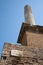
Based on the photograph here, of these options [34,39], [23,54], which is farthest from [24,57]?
[34,39]

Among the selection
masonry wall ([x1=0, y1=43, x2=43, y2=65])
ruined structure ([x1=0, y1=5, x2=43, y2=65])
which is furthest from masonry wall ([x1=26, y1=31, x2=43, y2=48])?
masonry wall ([x1=0, y1=43, x2=43, y2=65])

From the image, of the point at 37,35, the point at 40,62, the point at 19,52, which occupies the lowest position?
the point at 40,62

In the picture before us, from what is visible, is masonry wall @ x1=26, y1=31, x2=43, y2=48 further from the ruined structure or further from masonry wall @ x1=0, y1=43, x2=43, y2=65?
masonry wall @ x1=0, y1=43, x2=43, y2=65

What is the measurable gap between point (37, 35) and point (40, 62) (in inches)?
87.9

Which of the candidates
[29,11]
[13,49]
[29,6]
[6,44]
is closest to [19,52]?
[13,49]

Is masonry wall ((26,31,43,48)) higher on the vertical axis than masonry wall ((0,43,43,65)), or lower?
higher

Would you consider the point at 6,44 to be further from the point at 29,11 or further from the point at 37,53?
the point at 29,11

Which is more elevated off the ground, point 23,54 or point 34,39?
point 34,39

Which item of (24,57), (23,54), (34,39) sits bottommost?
(24,57)

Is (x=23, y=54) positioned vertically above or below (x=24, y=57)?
above

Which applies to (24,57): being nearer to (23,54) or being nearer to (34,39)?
(23,54)

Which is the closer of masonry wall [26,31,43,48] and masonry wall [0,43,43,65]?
masonry wall [0,43,43,65]

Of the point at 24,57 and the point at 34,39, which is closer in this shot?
the point at 24,57

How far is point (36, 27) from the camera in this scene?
26.1 ft
